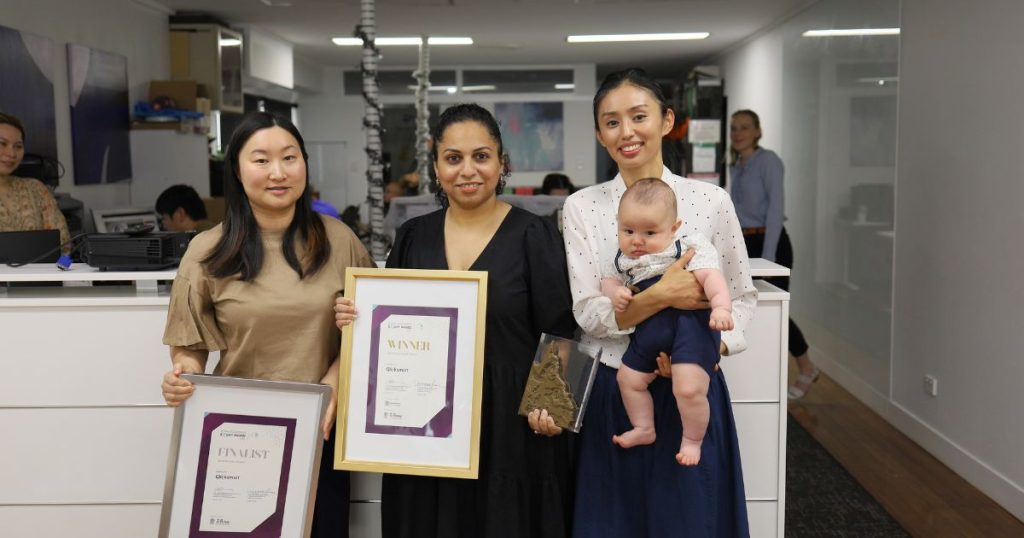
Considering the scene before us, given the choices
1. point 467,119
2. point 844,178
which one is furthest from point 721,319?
point 844,178

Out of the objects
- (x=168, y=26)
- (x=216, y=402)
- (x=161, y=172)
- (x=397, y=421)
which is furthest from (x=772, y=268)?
(x=168, y=26)

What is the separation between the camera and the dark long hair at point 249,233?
209 cm

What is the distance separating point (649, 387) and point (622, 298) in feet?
0.94

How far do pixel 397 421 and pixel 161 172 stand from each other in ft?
19.2

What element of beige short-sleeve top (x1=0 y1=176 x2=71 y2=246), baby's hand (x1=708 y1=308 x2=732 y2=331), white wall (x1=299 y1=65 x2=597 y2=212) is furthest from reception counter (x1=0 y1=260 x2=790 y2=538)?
white wall (x1=299 y1=65 x2=597 y2=212)

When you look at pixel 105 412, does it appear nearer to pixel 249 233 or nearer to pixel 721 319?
pixel 249 233

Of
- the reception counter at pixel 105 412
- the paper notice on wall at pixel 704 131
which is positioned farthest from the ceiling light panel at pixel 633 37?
the reception counter at pixel 105 412

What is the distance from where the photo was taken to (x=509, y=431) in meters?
2.13

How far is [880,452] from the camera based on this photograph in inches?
182

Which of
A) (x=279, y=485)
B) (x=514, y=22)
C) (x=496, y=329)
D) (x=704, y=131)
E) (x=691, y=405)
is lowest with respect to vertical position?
(x=279, y=485)

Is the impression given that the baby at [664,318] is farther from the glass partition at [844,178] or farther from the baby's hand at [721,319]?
the glass partition at [844,178]

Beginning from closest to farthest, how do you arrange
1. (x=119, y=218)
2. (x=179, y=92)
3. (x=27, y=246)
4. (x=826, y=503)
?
(x=27, y=246) → (x=826, y=503) → (x=119, y=218) → (x=179, y=92)

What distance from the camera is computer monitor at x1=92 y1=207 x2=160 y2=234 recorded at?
5.84m

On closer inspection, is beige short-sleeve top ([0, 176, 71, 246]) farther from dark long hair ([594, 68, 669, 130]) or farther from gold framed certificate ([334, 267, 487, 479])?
dark long hair ([594, 68, 669, 130])
